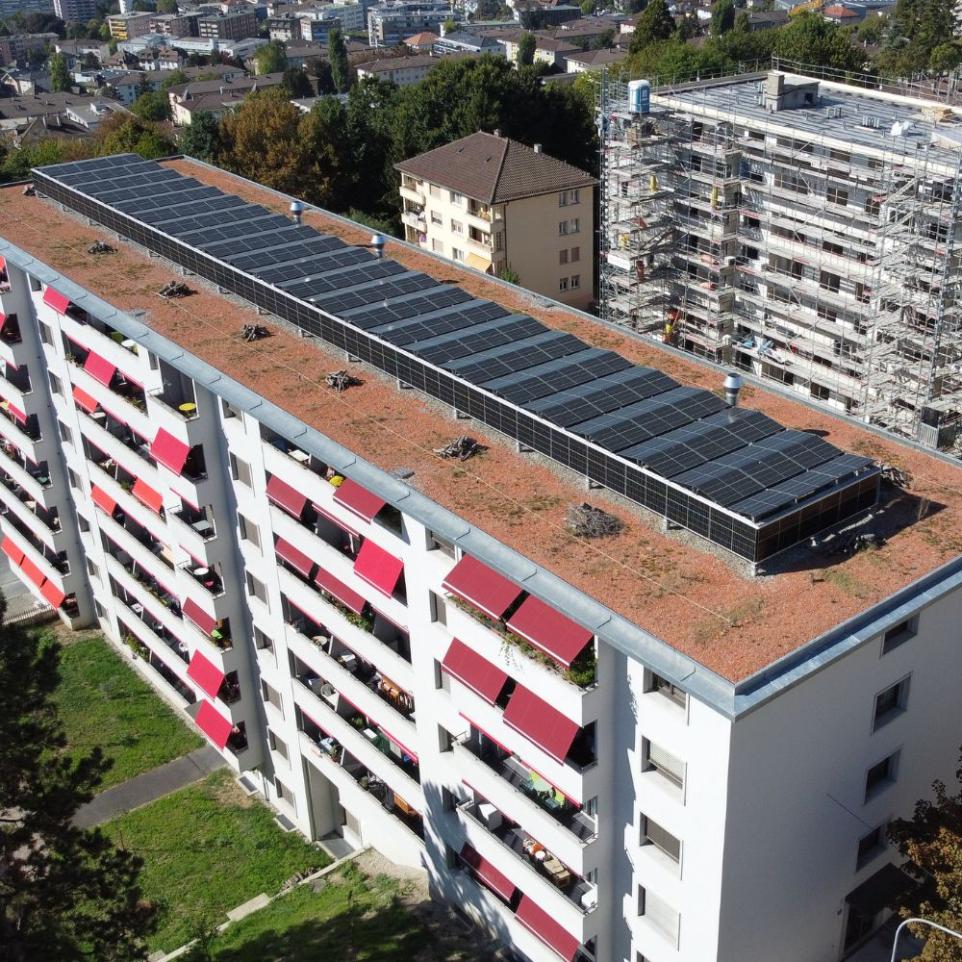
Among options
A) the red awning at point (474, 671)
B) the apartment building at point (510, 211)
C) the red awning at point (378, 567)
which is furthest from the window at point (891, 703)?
the apartment building at point (510, 211)

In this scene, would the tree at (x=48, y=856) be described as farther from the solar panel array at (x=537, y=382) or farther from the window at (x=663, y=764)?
the solar panel array at (x=537, y=382)

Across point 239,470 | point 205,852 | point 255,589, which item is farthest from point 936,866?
point 205,852

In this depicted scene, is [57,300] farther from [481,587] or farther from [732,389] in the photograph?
[732,389]

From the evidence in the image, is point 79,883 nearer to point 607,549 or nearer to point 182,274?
point 607,549

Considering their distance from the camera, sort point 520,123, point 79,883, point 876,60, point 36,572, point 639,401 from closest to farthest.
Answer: point 79,883 → point 639,401 → point 36,572 → point 520,123 → point 876,60

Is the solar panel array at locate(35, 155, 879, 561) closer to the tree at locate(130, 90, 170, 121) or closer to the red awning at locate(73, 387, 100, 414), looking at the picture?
the red awning at locate(73, 387, 100, 414)

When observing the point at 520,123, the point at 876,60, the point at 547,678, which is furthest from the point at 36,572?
the point at 876,60
